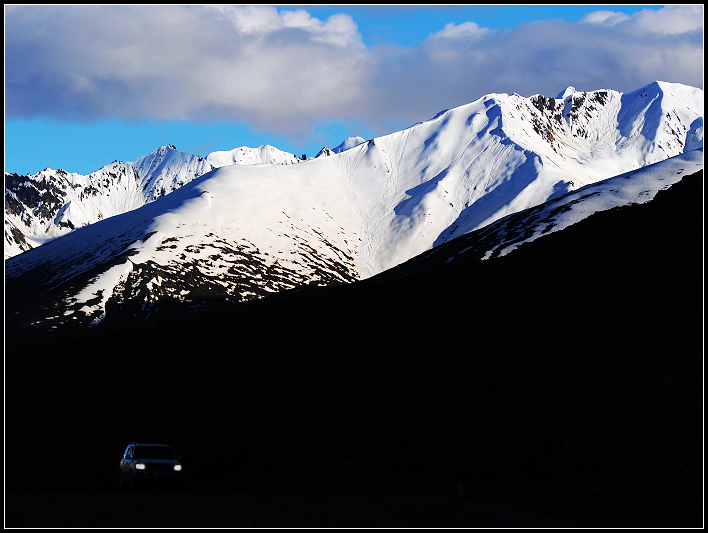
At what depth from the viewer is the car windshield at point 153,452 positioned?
114ft

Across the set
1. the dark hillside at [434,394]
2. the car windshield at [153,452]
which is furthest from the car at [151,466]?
the dark hillside at [434,394]

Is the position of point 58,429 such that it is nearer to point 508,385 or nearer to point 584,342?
point 508,385

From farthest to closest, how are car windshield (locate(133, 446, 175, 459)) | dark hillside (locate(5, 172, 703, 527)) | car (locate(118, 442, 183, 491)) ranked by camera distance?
car windshield (locate(133, 446, 175, 459)), dark hillside (locate(5, 172, 703, 527)), car (locate(118, 442, 183, 491))

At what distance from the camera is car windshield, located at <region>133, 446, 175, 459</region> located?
34688 mm

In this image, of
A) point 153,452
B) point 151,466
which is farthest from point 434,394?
point 151,466

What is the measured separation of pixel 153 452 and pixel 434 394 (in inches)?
1115

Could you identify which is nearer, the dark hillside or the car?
the car

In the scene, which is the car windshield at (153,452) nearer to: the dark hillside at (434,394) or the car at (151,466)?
the car at (151,466)

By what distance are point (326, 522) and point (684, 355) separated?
32.1 meters

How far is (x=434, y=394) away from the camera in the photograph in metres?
59.2

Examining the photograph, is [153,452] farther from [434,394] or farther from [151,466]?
[434,394]

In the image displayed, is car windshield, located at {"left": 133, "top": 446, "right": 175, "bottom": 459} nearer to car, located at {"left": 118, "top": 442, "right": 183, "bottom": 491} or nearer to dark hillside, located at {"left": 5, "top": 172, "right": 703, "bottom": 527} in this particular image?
car, located at {"left": 118, "top": 442, "right": 183, "bottom": 491}

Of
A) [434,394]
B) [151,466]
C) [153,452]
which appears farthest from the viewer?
[434,394]

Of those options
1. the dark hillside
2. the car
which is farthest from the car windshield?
the dark hillside
